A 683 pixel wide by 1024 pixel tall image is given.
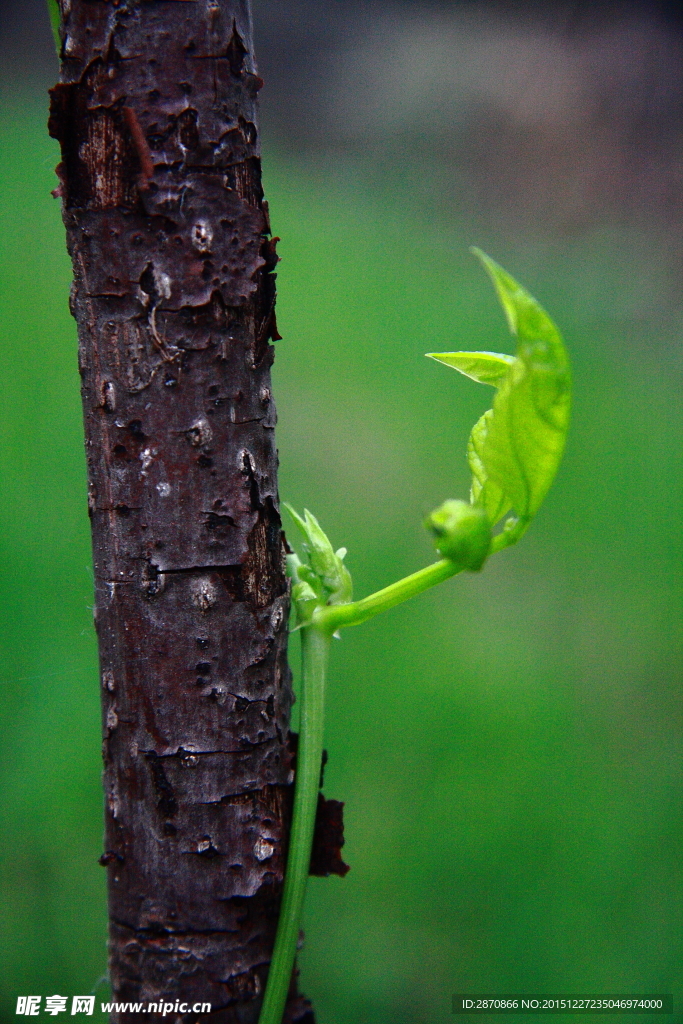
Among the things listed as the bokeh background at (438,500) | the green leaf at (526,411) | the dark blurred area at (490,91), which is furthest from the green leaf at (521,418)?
the dark blurred area at (490,91)

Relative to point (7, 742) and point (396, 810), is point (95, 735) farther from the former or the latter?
point (396, 810)

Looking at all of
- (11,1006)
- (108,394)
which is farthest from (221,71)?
(11,1006)

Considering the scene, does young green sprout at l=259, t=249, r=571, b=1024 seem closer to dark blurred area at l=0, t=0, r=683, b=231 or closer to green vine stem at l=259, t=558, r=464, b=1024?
green vine stem at l=259, t=558, r=464, b=1024

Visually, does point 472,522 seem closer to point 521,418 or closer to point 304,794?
point 521,418

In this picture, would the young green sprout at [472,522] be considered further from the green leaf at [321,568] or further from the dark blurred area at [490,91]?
the dark blurred area at [490,91]

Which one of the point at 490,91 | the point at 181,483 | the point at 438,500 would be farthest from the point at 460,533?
the point at 490,91

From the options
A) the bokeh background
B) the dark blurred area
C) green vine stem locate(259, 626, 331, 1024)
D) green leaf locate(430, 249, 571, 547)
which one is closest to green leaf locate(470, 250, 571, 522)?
green leaf locate(430, 249, 571, 547)

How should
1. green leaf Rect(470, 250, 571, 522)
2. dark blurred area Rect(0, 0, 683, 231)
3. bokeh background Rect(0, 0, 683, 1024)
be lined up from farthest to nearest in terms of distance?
1. dark blurred area Rect(0, 0, 683, 231)
2. bokeh background Rect(0, 0, 683, 1024)
3. green leaf Rect(470, 250, 571, 522)
